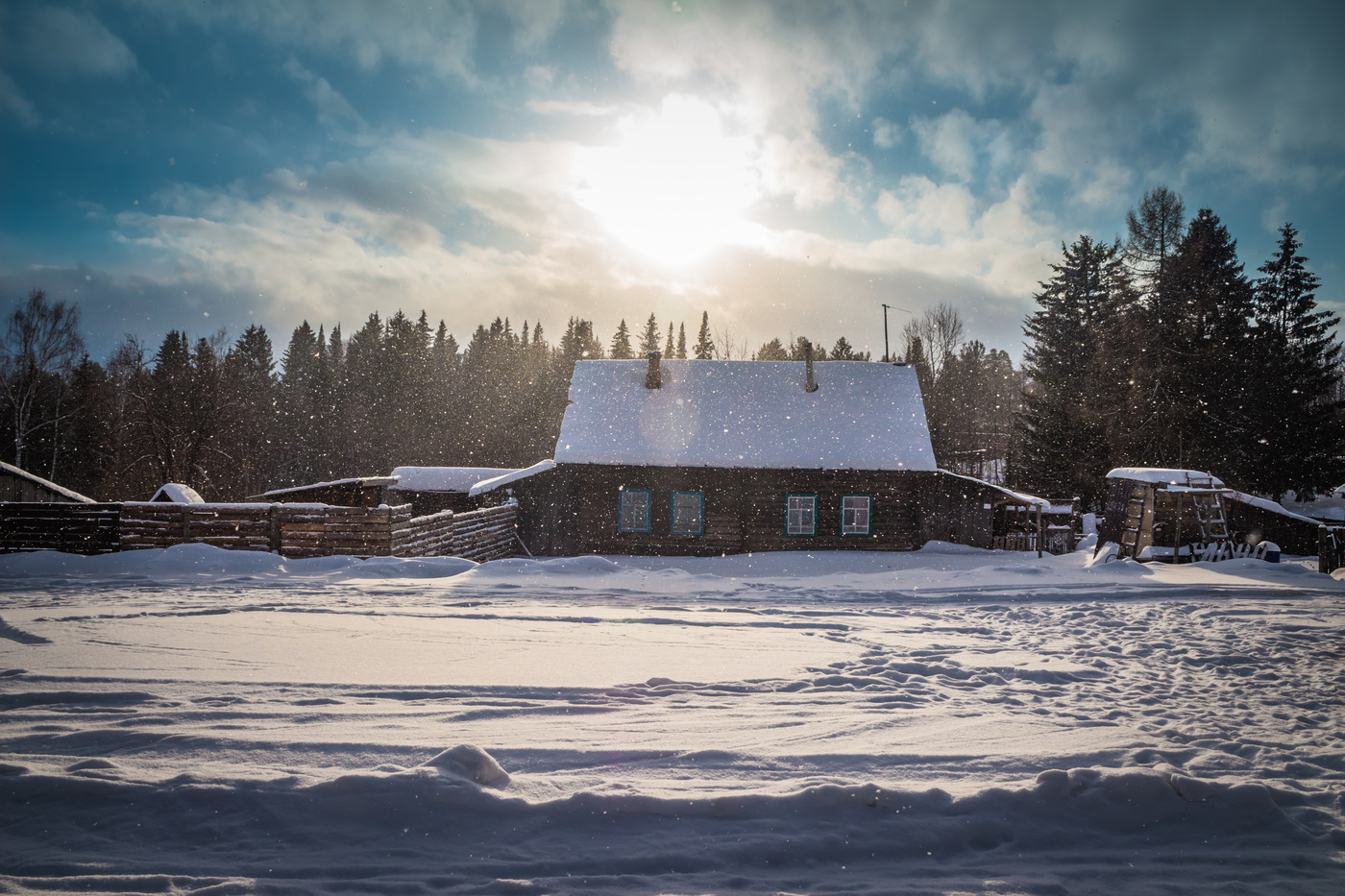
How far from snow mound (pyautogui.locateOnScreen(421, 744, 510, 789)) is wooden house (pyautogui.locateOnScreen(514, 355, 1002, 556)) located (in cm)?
1543

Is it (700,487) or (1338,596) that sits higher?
(700,487)

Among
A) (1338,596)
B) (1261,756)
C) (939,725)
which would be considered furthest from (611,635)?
(1338,596)

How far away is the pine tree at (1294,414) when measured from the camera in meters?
27.5

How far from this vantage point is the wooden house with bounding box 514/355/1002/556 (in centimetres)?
1898

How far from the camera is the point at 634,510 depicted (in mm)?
19281

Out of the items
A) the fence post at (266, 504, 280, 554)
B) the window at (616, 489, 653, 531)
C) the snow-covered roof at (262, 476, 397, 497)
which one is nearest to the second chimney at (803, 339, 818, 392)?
the window at (616, 489, 653, 531)

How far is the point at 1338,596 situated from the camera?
9.98 m

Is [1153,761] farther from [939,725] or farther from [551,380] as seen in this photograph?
[551,380]

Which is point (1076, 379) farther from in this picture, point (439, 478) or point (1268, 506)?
point (439, 478)

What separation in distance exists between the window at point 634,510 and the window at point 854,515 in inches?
237

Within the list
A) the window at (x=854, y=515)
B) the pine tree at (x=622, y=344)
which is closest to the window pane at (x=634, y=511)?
the window at (x=854, y=515)

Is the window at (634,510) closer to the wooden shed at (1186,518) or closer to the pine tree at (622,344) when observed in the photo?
the wooden shed at (1186,518)

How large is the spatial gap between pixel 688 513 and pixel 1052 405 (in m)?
22.9

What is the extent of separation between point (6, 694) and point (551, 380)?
6034 cm
